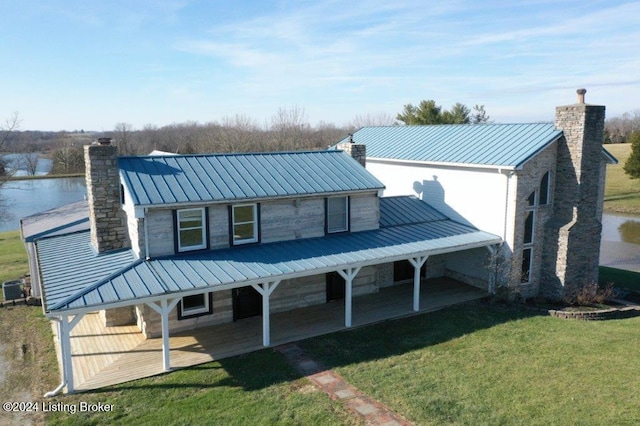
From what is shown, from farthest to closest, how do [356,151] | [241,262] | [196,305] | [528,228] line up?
[356,151] < [528,228] < [196,305] < [241,262]

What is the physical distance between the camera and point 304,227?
55.5 feet

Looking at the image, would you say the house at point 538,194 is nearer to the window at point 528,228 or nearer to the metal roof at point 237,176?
the window at point 528,228

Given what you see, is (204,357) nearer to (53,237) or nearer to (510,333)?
(53,237)

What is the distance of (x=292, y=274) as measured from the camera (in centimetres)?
1405

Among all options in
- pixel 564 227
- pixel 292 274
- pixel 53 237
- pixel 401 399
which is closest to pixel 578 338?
pixel 564 227

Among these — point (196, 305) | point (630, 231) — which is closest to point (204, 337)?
point (196, 305)

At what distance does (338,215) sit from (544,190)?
8.17 meters

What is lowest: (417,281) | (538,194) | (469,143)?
(417,281)

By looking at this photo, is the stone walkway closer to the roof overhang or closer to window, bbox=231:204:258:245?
the roof overhang

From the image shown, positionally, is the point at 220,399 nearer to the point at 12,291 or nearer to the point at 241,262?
the point at 241,262

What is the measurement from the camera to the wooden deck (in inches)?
508

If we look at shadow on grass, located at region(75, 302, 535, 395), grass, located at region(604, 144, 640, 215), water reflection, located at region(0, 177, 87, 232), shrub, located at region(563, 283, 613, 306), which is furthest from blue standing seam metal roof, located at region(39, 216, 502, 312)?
water reflection, located at region(0, 177, 87, 232)

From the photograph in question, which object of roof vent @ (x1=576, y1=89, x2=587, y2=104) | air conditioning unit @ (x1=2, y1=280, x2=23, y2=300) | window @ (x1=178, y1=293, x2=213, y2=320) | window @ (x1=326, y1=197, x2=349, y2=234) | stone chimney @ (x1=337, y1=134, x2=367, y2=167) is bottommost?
air conditioning unit @ (x1=2, y1=280, x2=23, y2=300)

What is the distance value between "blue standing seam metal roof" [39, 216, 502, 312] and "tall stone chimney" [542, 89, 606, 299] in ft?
8.48
